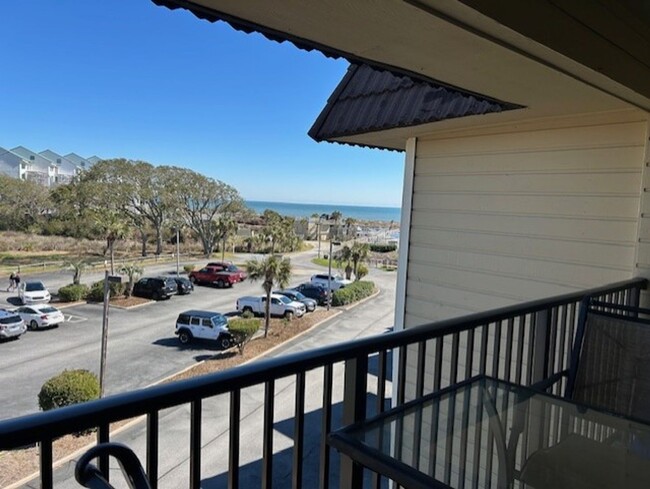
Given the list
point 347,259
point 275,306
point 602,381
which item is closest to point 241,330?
point 275,306

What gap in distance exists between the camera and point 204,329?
43.9 feet

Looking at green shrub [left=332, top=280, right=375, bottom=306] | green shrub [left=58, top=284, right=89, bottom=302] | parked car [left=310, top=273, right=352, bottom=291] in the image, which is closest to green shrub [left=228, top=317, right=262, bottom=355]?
green shrub [left=332, top=280, right=375, bottom=306]

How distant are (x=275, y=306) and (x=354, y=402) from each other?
51.6 ft

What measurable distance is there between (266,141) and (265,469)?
75257 mm

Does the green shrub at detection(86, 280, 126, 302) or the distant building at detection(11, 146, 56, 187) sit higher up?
the distant building at detection(11, 146, 56, 187)

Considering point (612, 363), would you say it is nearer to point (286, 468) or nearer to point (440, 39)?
point (440, 39)

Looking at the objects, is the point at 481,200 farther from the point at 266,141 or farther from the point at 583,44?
the point at 266,141

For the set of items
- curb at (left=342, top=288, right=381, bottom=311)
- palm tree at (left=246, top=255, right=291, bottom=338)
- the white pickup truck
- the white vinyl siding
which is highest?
the white vinyl siding

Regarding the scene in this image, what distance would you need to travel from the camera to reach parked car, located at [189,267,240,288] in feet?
72.3

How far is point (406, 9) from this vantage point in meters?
1.20

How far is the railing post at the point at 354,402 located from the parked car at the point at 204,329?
40.9 ft

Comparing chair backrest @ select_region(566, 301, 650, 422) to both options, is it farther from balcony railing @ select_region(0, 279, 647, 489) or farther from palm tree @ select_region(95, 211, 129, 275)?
palm tree @ select_region(95, 211, 129, 275)

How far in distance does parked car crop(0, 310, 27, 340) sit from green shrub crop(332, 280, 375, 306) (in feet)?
37.6

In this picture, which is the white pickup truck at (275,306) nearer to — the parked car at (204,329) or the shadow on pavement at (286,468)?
the parked car at (204,329)
